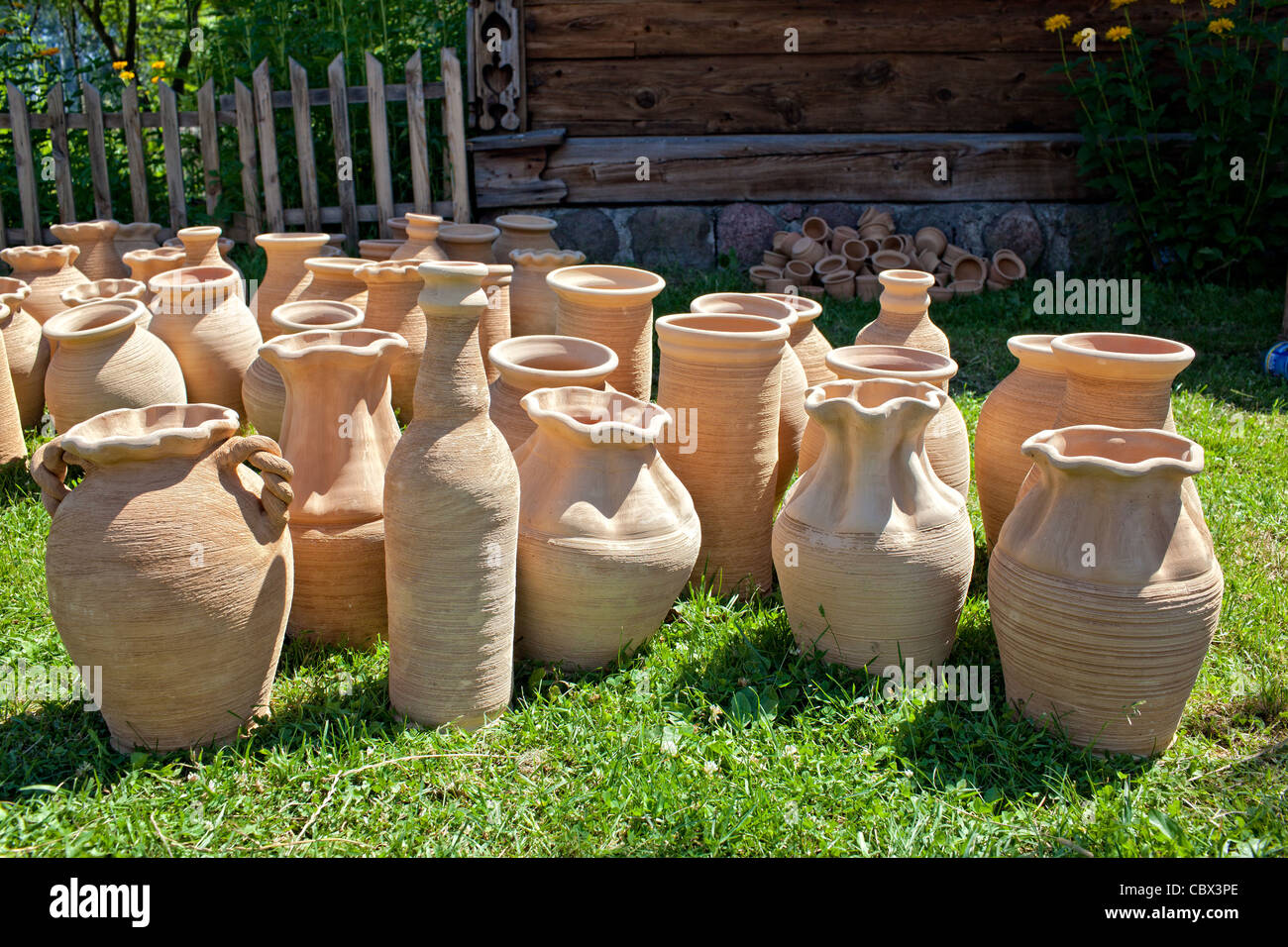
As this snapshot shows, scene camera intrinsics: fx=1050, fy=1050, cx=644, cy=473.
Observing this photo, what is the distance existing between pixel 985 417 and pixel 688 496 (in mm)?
1242

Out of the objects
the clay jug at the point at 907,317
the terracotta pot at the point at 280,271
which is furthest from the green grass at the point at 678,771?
the terracotta pot at the point at 280,271

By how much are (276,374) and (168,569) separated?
1754mm

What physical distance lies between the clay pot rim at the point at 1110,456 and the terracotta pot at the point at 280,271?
3.67 metres

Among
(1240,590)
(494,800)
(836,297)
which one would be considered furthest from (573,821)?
(836,297)

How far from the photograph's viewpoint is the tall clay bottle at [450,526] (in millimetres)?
2775

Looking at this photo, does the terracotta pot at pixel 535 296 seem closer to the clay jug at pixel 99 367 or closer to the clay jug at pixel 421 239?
the clay jug at pixel 421 239

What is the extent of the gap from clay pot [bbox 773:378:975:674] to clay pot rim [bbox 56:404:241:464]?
1.67 metres

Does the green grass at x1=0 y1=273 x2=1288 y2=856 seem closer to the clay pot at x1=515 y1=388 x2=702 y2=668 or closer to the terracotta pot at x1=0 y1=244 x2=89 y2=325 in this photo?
the clay pot at x1=515 y1=388 x2=702 y2=668

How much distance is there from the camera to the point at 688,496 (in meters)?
3.39

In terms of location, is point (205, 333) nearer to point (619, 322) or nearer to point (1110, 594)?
point (619, 322)

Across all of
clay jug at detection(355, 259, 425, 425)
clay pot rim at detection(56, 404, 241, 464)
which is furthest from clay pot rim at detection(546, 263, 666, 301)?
clay pot rim at detection(56, 404, 241, 464)

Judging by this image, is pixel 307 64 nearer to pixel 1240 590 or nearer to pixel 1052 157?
pixel 1052 157

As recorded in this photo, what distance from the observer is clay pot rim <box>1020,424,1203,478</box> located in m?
2.69

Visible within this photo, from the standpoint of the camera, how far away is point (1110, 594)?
272 centimetres
